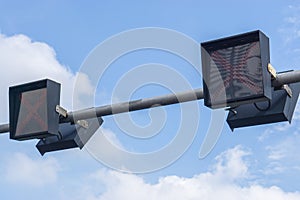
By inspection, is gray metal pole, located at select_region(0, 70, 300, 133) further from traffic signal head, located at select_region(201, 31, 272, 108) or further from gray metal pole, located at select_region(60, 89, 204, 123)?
traffic signal head, located at select_region(201, 31, 272, 108)

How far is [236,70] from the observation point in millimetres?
5312

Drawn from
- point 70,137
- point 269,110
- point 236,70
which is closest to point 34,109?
point 70,137

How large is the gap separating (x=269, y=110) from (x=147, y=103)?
1434 mm

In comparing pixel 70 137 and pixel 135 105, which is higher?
pixel 135 105

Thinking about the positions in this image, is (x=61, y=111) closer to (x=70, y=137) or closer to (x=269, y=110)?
(x=70, y=137)

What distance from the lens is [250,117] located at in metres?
5.81

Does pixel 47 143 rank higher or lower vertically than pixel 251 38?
lower

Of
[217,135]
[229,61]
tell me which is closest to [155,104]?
[217,135]

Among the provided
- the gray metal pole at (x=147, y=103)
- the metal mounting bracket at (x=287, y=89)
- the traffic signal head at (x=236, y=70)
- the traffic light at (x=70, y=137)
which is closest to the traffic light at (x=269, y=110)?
the metal mounting bracket at (x=287, y=89)

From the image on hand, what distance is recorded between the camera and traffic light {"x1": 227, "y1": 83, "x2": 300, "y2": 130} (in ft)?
18.6

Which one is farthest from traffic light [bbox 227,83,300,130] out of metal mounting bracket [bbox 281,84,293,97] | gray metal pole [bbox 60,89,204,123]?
gray metal pole [bbox 60,89,204,123]

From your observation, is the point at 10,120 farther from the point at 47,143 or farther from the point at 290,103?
the point at 290,103

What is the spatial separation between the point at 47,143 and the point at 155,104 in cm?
147

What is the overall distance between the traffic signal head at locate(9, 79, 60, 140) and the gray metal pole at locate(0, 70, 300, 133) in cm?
45
